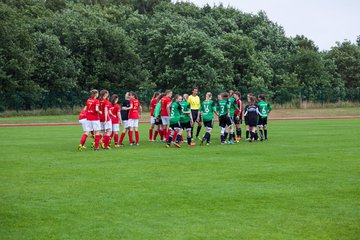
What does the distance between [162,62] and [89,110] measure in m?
46.4

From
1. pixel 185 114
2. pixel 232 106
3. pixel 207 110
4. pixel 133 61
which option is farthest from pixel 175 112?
pixel 133 61

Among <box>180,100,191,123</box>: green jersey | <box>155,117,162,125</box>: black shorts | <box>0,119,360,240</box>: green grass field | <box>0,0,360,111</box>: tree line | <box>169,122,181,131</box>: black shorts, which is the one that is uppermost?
<box>0,0,360,111</box>: tree line

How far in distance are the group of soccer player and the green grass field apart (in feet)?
7.92

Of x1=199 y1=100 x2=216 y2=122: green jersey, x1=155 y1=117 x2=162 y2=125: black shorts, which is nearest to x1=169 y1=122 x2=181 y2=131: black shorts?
x1=199 y1=100 x2=216 y2=122: green jersey

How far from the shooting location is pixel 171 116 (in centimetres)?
2362

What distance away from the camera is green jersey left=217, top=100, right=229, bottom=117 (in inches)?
976

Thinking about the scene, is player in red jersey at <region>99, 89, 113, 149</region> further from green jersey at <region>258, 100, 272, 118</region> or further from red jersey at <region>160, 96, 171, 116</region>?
green jersey at <region>258, 100, 272, 118</region>

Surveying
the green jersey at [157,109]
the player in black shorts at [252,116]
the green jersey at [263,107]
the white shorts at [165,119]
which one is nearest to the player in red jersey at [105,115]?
the white shorts at [165,119]

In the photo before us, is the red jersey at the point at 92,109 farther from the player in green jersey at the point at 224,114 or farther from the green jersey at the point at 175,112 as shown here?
the player in green jersey at the point at 224,114

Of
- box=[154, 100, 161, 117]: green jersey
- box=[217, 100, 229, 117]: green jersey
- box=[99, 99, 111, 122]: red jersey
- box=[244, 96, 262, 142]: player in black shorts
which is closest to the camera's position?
box=[99, 99, 111, 122]: red jersey

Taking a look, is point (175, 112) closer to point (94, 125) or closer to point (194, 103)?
point (194, 103)

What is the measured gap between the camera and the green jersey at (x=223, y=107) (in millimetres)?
24797

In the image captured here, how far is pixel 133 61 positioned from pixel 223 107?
4355 centimetres

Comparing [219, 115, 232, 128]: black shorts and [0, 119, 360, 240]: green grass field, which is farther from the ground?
[219, 115, 232, 128]: black shorts
